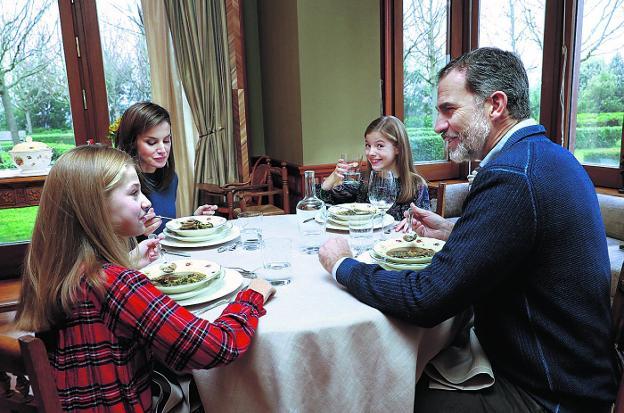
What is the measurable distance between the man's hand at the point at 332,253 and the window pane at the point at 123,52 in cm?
318

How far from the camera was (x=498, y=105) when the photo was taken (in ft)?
3.90

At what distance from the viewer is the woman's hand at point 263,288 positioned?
1.11 metres

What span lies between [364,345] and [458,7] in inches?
152

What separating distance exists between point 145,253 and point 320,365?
2.30 ft

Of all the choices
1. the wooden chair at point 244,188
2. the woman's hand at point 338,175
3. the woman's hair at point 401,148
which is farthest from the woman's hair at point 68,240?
the wooden chair at point 244,188

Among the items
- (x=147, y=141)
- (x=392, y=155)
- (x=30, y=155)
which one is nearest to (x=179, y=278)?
(x=147, y=141)

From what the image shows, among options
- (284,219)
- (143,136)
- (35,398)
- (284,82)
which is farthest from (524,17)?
(35,398)

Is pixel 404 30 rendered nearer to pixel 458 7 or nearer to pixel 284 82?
pixel 458 7

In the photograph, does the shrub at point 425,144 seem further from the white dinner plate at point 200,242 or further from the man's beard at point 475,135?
the man's beard at point 475,135

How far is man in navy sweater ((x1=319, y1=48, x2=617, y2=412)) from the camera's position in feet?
3.22

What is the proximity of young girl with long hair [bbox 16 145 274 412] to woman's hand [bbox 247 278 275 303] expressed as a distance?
43 millimetres

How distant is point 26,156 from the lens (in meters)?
3.54

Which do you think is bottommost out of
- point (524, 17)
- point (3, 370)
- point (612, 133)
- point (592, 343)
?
point (592, 343)

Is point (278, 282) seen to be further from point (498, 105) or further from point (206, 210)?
point (206, 210)
